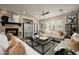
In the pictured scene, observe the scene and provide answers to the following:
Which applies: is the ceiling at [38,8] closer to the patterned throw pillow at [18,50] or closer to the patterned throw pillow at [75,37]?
the patterned throw pillow at [75,37]

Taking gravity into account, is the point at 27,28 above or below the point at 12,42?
above

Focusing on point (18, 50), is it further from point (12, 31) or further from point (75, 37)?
point (75, 37)

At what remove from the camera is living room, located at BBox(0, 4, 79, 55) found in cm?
170

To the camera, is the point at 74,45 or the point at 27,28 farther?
the point at 27,28

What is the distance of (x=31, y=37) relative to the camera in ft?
5.91

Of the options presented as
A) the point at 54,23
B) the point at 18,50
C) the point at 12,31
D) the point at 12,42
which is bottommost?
the point at 18,50

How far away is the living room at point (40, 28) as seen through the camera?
1695mm

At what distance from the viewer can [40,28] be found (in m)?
1.80

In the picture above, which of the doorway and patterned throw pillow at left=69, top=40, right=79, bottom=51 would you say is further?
the doorway

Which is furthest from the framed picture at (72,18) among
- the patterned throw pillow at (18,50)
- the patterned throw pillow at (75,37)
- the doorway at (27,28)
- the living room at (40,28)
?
A: the patterned throw pillow at (18,50)

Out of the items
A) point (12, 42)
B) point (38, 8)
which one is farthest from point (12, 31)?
point (38, 8)

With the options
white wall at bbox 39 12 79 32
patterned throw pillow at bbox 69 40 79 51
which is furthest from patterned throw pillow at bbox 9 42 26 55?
patterned throw pillow at bbox 69 40 79 51

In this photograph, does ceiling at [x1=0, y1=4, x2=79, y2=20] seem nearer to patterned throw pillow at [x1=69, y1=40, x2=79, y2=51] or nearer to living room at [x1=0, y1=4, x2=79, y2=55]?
living room at [x1=0, y1=4, x2=79, y2=55]
